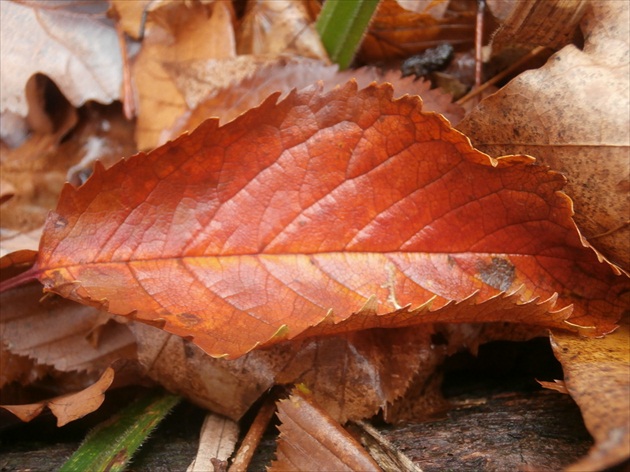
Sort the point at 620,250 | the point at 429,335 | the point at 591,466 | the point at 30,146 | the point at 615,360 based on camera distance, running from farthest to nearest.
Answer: the point at 30,146 < the point at 429,335 < the point at 620,250 < the point at 615,360 < the point at 591,466

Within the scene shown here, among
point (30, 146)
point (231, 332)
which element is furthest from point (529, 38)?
point (30, 146)

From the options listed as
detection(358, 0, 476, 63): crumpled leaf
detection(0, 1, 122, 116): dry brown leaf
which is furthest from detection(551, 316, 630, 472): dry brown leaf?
detection(0, 1, 122, 116): dry brown leaf

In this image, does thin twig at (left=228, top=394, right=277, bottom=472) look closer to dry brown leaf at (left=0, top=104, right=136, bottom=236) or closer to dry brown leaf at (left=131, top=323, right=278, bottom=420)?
dry brown leaf at (left=131, top=323, right=278, bottom=420)

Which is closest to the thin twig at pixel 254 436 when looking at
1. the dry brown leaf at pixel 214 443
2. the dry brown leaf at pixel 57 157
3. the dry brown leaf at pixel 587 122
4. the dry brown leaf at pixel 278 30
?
the dry brown leaf at pixel 214 443

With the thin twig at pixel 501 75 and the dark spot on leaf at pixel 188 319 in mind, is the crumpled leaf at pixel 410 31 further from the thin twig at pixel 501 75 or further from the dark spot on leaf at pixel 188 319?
the dark spot on leaf at pixel 188 319

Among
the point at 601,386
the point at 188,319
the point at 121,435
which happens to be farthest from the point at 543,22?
the point at 121,435

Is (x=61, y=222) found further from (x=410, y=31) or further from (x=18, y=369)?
(x=410, y=31)

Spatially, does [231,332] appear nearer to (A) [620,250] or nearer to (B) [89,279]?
(B) [89,279]

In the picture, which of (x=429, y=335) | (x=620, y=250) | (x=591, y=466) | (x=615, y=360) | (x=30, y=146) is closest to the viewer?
(x=591, y=466)
